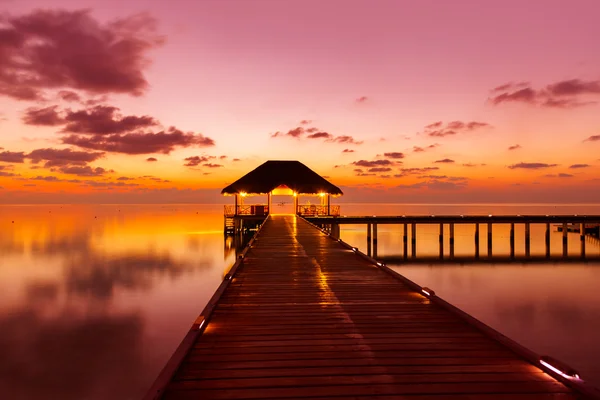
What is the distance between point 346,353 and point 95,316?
10549 mm

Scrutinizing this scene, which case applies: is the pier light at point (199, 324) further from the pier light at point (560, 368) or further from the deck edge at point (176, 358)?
the pier light at point (560, 368)

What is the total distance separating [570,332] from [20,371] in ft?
41.4

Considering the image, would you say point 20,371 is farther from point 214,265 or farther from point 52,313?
point 214,265

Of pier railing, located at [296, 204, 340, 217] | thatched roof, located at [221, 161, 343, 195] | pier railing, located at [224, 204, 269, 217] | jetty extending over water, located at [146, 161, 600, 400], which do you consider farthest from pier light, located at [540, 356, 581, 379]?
pier railing, located at [224, 204, 269, 217]

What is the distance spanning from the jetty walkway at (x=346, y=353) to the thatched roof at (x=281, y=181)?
65.1ft

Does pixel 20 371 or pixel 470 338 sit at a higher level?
pixel 470 338

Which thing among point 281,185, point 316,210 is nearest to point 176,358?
point 281,185

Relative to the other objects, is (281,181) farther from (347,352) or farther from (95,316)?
(347,352)

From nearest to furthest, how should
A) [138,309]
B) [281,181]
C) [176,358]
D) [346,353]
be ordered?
[176,358] < [346,353] < [138,309] < [281,181]

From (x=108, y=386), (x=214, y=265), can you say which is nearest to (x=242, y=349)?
(x=108, y=386)

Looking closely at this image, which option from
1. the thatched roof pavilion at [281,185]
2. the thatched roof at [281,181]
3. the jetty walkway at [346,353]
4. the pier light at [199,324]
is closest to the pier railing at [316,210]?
the thatched roof pavilion at [281,185]

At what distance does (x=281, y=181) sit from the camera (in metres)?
26.2

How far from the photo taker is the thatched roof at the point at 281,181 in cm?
2586

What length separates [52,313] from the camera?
11945 mm
